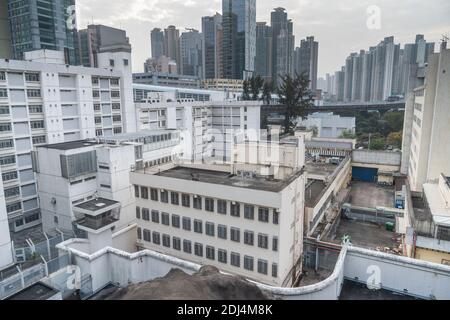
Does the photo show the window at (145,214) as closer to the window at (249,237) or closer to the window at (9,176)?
the window at (249,237)

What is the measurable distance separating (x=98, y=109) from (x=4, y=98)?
851 cm

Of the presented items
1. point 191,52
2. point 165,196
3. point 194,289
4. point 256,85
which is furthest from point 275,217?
point 191,52

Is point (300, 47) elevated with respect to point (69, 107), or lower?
elevated

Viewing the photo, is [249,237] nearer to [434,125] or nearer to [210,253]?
[210,253]

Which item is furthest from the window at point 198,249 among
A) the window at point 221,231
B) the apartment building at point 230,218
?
the window at point 221,231

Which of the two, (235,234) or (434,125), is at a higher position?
(434,125)

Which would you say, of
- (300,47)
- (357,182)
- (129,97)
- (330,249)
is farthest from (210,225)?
(300,47)

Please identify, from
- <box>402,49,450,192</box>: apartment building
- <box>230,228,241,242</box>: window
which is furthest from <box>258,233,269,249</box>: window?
<box>402,49,450,192</box>: apartment building

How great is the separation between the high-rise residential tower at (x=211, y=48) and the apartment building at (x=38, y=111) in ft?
243

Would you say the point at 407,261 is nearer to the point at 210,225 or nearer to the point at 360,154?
the point at 210,225

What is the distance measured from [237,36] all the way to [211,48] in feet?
38.1

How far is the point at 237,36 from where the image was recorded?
97.4 metres
